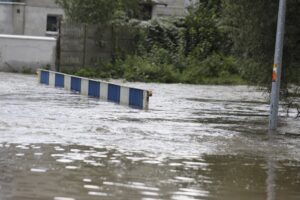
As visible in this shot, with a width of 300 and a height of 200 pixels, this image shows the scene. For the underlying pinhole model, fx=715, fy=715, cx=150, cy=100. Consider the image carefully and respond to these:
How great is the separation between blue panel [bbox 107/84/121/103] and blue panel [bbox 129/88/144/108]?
849mm

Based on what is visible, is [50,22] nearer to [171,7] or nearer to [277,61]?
[171,7]

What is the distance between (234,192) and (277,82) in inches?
274

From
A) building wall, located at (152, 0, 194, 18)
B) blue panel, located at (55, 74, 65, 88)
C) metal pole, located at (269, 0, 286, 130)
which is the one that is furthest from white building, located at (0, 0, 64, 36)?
metal pole, located at (269, 0, 286, 130)

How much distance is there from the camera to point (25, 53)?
34.8 m

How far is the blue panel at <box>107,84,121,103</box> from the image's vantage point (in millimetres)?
20641

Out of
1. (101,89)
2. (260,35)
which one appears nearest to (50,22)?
(101,89)

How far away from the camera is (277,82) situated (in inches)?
603

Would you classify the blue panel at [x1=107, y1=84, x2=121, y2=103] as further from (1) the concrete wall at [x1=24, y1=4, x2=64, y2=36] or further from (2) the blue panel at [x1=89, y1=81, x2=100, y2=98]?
(1) the concrete wall at [x1=24, y1=4, x2=64, y2=36]

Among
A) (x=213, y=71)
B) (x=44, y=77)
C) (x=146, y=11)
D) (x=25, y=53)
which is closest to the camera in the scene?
(x=44, y=77)

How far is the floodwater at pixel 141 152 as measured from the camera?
8641 mm

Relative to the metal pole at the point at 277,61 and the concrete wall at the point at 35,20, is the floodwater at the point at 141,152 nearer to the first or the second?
the metal pole at the point at 277,61

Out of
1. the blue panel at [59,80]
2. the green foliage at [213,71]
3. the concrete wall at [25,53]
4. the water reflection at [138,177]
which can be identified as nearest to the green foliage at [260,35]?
the water reflection at [138,177]

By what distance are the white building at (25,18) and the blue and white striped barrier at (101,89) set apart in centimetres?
2112

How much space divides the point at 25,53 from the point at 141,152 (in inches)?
954
